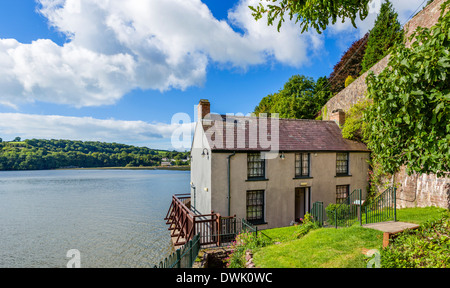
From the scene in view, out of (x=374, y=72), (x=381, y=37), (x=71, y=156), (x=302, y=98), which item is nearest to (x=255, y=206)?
(x=374, y=72)

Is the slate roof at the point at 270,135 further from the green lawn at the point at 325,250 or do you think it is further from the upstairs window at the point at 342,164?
the green lawn at the point at 325,250

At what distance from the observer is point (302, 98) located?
3647 cm

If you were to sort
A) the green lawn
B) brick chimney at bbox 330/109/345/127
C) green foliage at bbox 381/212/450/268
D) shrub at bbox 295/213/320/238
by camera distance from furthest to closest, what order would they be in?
brick chimney at bbox 330/109/345/127, shrub at bbox 295/213/320/238, the green lawn, green foliage at bbox 381/212/450/268

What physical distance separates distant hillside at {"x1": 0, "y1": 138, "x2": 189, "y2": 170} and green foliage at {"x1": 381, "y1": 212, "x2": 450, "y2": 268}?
4115 inches

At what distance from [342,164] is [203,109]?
1130cm

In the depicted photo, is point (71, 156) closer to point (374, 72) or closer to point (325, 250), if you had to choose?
point (374, 72)

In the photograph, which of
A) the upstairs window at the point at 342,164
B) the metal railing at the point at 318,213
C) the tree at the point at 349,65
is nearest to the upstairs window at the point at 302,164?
the upstairs window at the point at 342,164

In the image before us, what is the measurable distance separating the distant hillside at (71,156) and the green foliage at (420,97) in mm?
105265

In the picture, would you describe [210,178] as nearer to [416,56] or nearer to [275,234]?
[275,234]

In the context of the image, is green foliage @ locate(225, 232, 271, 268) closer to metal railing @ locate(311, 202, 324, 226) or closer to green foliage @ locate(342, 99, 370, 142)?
metal railing @ locate(311, 202, 324, 226)

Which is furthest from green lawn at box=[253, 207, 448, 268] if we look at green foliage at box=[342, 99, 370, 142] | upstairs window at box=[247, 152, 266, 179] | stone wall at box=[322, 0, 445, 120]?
green foliage at box=[342, 99, 370, 142]

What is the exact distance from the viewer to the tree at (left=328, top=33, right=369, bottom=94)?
116 ft

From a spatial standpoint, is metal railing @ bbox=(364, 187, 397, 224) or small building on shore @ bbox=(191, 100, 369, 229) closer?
metal railing @ bbox=(364, 187, 397, 224)
